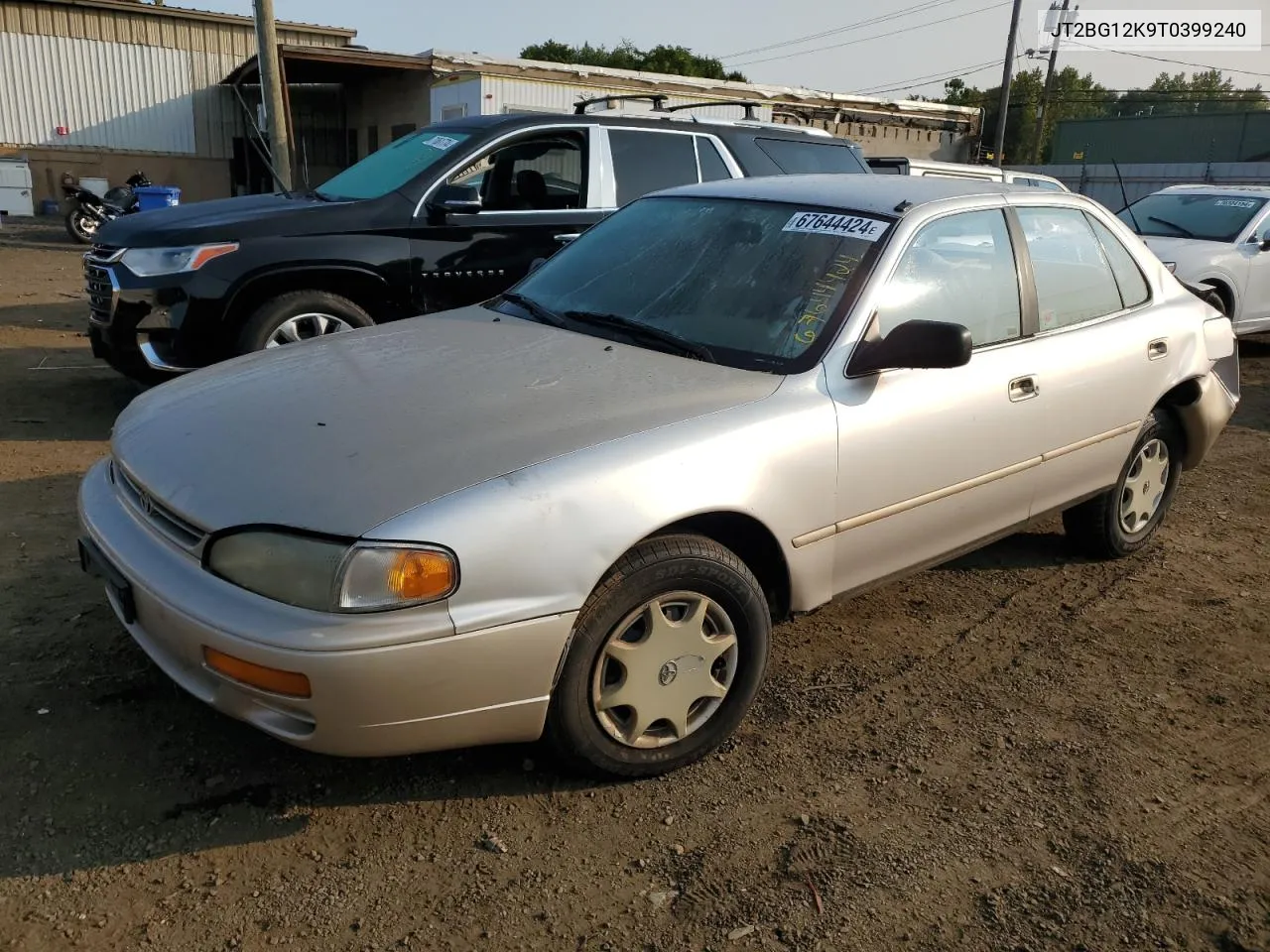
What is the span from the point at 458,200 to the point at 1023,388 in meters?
3.59

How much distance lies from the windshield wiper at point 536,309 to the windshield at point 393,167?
249 centimetres

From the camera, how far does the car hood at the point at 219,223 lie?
18.2 ft

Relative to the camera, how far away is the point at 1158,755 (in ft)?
10.2

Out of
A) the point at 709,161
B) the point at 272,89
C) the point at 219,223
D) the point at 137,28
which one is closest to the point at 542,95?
the point at 272,89

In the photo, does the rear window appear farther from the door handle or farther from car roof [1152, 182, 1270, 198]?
car roof [1152, 182, 1270, 198]

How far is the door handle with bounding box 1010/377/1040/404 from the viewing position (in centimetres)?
358

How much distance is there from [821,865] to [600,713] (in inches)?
26.9

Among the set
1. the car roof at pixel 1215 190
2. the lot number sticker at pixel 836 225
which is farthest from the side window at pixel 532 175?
the car roof at pixel 1215 190

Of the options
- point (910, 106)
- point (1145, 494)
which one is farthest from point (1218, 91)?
point (1145, 494)

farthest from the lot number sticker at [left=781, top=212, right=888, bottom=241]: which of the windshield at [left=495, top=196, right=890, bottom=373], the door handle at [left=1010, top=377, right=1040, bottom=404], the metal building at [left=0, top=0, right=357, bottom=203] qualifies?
the metal building at [left=0, top=0, right=357, bottom=203]

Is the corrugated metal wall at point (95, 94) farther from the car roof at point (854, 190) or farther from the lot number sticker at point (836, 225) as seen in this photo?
the lot number sticker at point (836, 225)

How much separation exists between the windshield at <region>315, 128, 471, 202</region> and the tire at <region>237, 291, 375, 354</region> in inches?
29.7

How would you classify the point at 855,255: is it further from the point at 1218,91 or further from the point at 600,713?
the point at 1218,91

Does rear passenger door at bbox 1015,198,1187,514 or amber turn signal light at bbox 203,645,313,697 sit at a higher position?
rear passenger door at bbox 1015,198,1187,514
